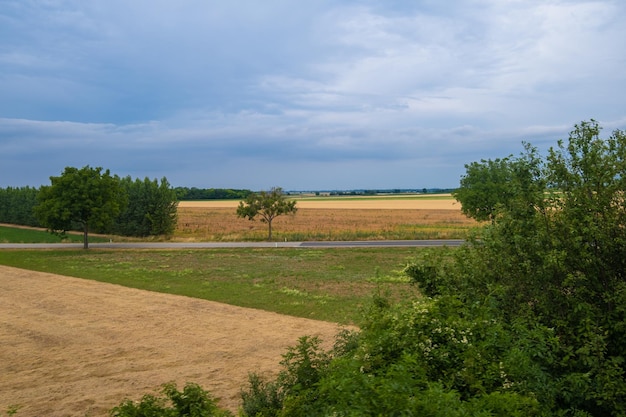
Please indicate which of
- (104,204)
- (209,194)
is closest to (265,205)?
(104,204)

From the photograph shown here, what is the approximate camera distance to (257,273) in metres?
25.5

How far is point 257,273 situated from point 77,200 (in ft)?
65.7

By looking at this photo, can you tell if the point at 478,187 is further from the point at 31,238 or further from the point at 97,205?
the point at 31,238

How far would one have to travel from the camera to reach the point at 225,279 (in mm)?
23875

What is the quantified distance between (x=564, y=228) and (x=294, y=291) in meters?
14.8

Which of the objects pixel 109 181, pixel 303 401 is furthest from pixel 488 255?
pixel 109 181

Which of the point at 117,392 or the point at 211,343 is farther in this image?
the point at 211,343

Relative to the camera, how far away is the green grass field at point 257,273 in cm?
1836

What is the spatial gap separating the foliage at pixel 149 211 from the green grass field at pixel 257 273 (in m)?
12.0

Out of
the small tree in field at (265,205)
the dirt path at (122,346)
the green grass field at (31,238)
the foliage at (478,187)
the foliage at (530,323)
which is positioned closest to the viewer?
the foliage at (530,323)

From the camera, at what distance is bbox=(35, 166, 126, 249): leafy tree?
120 feet

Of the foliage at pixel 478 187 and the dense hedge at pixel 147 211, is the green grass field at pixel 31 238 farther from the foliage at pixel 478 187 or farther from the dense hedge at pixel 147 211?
the foliage at pixel 478 187

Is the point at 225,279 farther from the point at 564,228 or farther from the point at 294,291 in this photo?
the point at 564,228

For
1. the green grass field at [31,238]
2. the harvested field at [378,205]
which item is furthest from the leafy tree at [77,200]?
the harvested field at [378,205]
